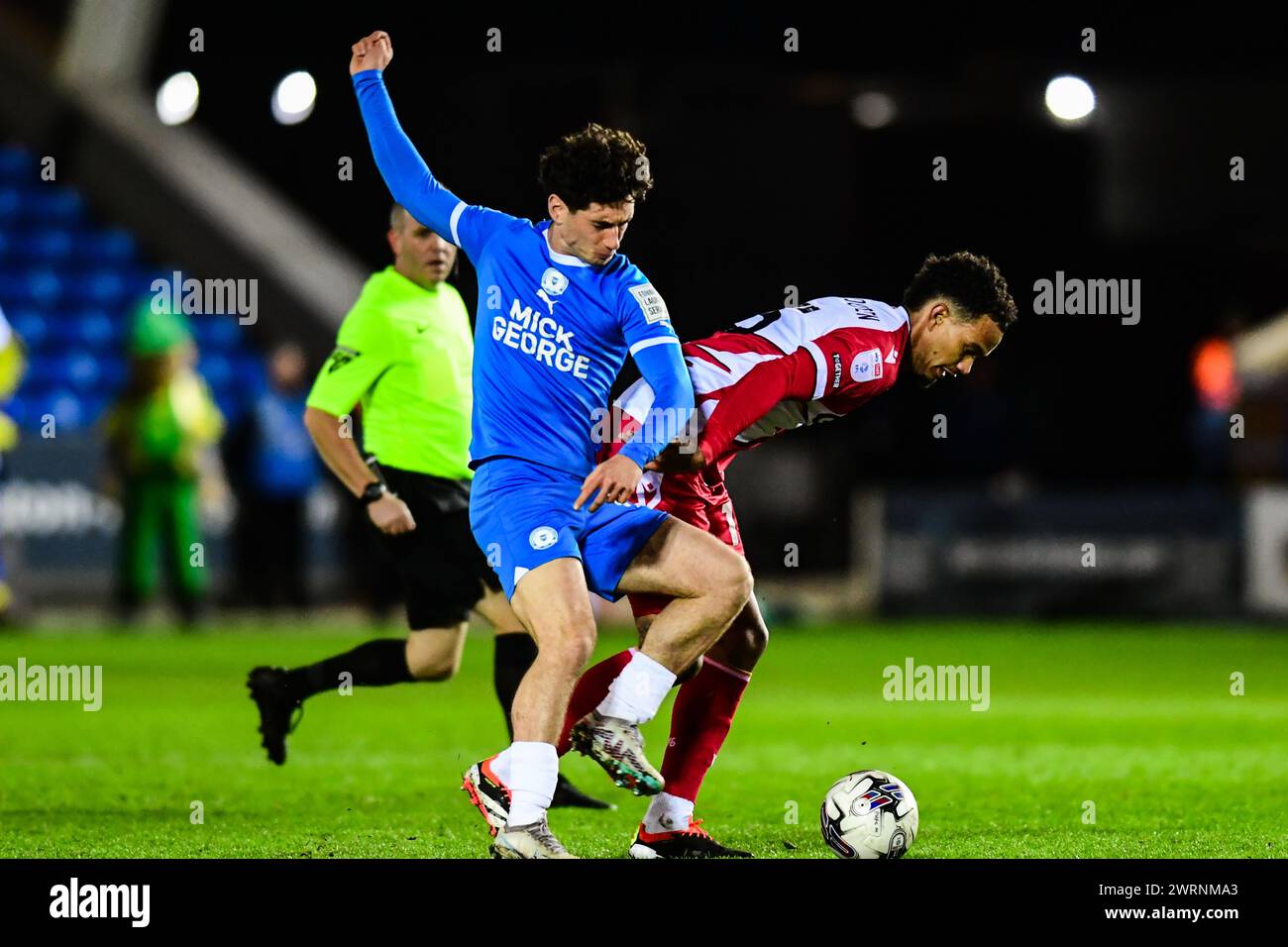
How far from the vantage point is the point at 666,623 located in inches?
221

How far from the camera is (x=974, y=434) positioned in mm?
18281

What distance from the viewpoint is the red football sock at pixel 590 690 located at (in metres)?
5.82

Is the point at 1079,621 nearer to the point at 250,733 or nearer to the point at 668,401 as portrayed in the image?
the point at 250,733

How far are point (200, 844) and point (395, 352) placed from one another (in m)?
2.17

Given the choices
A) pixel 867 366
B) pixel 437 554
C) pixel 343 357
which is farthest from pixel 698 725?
pixel 343 357

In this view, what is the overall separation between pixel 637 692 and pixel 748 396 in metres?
0.93

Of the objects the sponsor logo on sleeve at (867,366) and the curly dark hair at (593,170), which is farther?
the sponsor logo on sleeve at (867,366)

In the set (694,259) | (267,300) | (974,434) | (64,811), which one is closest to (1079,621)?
(974,434)

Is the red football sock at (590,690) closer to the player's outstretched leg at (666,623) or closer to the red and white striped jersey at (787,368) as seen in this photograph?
the player's outstretched leg at (666,623)

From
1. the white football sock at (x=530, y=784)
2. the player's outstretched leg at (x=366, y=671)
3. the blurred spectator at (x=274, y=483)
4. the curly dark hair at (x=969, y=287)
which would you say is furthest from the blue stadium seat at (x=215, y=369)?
the white football sock at (x=530, y=784)

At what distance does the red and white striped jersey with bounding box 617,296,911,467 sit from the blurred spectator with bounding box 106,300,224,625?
10.4 m

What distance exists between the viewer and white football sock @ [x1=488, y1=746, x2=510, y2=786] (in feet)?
18.1
